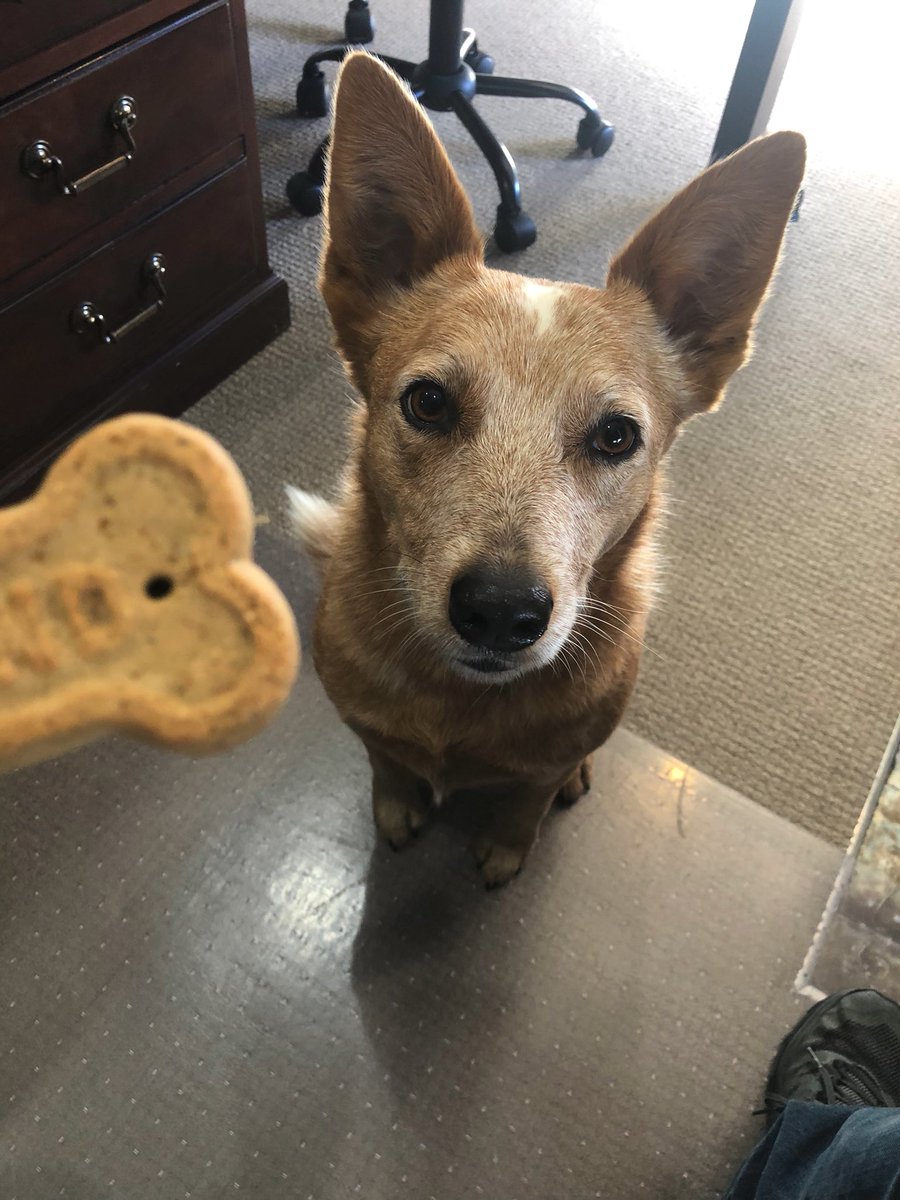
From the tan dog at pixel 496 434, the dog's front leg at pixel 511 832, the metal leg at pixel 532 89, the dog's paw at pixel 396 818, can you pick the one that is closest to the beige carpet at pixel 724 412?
the metal leg at pixel 532 89

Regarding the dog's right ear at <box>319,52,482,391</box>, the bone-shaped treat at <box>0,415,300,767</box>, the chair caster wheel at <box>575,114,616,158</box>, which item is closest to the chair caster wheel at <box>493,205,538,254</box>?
the chair caster wheel at <box>575,114,616,158</box>

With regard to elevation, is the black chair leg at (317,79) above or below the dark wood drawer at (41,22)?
below

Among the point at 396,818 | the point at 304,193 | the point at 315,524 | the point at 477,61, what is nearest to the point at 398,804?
the point at 396,818

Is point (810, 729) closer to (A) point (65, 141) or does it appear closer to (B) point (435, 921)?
(B) point (435, 921)

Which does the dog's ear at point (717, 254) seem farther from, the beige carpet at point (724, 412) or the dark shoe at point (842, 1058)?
the dark shoe at point (842, 1058)

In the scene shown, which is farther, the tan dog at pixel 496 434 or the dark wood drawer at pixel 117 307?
the dark wood drawer at pixel 117 307

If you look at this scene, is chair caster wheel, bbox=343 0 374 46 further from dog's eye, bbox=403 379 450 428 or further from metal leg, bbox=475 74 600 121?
dog's eye, bbox=403 379 450 428

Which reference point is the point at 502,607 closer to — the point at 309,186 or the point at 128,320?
the point at 128,320
